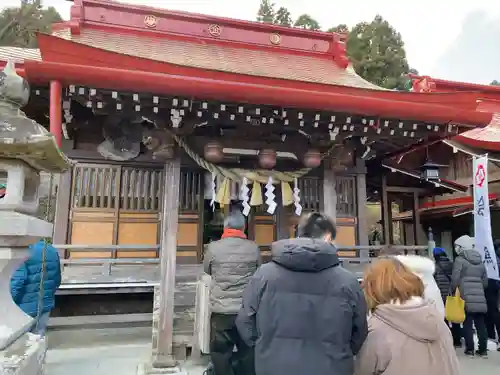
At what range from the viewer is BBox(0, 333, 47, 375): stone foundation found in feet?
8.86

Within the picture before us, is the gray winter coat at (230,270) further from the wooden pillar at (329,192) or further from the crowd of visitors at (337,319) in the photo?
the wooden pillar at (329,192)

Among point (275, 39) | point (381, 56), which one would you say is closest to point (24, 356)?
point (275, 39)

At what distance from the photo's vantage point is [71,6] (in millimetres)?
8172

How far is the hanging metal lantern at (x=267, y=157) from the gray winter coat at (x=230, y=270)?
8.80 feet

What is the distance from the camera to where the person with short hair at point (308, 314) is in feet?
6.57

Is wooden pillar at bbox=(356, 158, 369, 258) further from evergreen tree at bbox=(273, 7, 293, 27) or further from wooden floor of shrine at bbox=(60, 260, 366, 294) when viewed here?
evergreen tree at bbox=(273, 7, 293, 27)

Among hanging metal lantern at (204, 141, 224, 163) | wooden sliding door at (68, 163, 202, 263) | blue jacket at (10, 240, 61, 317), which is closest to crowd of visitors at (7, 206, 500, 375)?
blue jacket at (10, 240, 61, 317)

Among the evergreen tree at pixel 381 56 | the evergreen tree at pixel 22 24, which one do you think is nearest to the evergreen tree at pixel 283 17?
the evergreen tree at pixel 381 56

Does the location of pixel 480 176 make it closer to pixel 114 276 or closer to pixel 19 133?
pixel 114 276

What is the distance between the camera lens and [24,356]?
2.89 metres

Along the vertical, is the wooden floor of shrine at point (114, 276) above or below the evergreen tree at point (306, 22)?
below

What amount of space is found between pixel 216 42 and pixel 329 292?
856 cm

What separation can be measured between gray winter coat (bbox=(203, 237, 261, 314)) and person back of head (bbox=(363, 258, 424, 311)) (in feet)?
5.54

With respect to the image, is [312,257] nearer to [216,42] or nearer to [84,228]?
[84,228]
